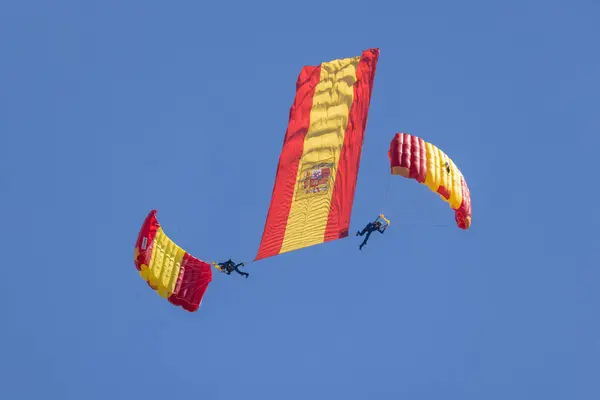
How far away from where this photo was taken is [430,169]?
29.5 meters

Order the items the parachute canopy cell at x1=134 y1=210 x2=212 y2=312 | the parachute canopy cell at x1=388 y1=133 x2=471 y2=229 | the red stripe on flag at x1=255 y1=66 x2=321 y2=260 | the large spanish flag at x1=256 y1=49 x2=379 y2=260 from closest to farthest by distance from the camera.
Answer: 1. the large spanish flag at x1=256 y1=49 x2=379 y2=260
2. the parachute canopy cell at x1=388 y1=133 x2=471 y2=229
3. the red stripe on flag at x1=255 y1=66 x2=321 y2=260
4. the parachute canopy cell at x1=134 y1=210 x2=212 y2=312

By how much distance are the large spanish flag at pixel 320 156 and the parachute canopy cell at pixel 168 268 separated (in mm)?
2893

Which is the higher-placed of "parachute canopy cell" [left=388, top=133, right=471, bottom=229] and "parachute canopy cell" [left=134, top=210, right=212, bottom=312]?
"parachute canopy cell" [left=388, top=133, right=471, bottom=229]

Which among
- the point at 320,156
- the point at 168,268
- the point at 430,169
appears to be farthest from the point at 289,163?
the point at 168,268

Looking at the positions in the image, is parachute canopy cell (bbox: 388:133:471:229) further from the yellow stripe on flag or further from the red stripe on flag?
the red stripe on flag

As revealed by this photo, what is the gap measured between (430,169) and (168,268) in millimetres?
7103

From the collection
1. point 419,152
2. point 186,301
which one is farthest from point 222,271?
point 419,152

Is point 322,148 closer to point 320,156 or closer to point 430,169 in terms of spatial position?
point 320,156

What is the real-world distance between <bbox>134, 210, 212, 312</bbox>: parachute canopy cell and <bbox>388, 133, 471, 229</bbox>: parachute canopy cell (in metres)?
6.11

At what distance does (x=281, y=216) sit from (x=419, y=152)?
3.55 metres

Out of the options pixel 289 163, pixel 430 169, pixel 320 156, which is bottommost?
pixel 430 169

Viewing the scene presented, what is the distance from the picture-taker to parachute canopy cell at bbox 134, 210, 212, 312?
31.1 m

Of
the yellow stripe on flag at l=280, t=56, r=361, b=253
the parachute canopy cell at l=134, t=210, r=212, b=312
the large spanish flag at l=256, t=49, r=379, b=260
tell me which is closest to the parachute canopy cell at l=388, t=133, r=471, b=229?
the large spanish flag at l=256, t=49, r=379, b=260

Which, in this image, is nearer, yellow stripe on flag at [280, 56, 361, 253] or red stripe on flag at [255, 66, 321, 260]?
yellow stripe on flag at [280, 56, 361, 253]
